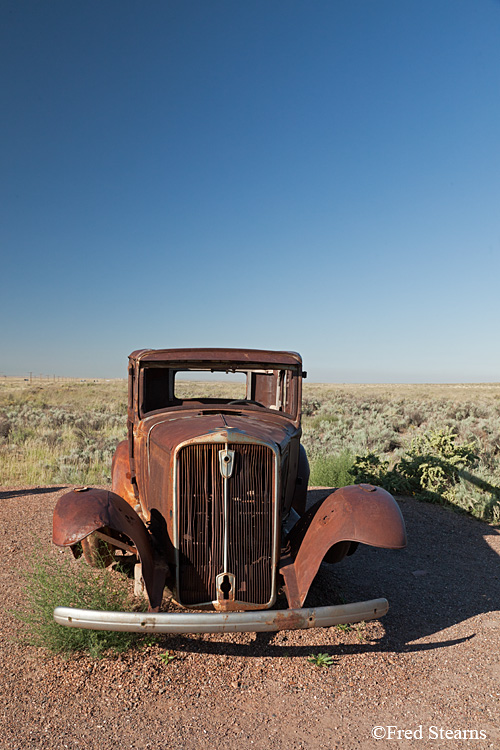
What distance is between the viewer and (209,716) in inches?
129

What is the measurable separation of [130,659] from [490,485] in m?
7.11

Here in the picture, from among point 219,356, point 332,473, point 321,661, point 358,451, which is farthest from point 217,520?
point 358,451

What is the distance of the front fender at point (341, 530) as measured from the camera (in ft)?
12.4

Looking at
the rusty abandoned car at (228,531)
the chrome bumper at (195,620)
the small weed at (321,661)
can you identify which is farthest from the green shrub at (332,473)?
the chrome bumper at (195,620)

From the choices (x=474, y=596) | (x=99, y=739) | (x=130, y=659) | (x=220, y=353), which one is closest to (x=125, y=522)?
(x=130, y=659)

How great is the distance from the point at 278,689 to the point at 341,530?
3.84ft

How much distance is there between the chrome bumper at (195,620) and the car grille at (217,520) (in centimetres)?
57

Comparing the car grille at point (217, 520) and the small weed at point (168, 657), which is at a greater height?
the car grille at point (217, 520)

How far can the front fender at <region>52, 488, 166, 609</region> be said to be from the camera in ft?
11.6

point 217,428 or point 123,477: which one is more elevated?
point 217,428

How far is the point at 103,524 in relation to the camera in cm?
357

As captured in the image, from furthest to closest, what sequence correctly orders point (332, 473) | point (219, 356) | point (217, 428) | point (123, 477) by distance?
point (332, 473) → point (123, 477) → point (219, 356) → point (217, 428)

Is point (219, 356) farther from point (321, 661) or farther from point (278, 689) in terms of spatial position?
point (278, 689)

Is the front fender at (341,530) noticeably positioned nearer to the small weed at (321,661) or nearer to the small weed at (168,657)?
the small weed at (321,661)
